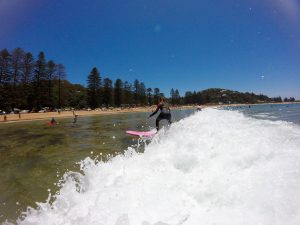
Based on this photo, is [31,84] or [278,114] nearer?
[278,114]

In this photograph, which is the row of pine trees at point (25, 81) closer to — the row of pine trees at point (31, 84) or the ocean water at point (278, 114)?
the row of pine trees at point (31, 84)

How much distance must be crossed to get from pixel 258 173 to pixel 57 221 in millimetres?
3768

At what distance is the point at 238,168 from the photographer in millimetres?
5270

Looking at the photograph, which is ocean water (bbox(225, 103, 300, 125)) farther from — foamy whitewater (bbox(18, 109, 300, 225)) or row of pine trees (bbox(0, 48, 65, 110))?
row of pine trees (bbox(0, 48, 65, 110))

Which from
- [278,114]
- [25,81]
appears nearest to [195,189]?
[278,114]

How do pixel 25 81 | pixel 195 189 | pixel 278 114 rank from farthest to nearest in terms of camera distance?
pixel 25 81 < pixel 278 114 < pixel 195 189

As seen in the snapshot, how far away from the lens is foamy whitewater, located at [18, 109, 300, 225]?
149 inches

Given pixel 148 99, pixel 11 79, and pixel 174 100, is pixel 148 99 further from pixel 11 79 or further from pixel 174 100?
pixel 11 79

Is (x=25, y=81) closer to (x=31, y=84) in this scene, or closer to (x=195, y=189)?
(x=31, y=84)

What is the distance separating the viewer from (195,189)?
4605 mm

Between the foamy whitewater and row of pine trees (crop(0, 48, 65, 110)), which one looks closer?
the foamy whitewater

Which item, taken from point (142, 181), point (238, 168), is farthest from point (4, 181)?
point (238, 168)

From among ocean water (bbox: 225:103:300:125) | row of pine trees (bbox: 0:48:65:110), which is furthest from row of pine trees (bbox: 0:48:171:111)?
ocean water (bbox: 225:103:300:125)

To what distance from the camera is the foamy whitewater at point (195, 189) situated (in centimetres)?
379
